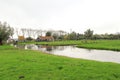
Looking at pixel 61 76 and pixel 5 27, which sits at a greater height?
pixel 5 27

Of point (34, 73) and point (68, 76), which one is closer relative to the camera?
point (68, 76)

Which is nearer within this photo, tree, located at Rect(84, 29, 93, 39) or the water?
the water

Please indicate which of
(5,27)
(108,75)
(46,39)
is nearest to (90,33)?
(46,39)

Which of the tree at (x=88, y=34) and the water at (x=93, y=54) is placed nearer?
the water at (x=93, y=54)

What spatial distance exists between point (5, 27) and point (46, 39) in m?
89.3

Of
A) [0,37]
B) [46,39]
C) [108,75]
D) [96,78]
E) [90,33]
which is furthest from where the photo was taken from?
[46,39]

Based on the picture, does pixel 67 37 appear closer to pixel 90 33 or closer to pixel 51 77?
pixel 90 33

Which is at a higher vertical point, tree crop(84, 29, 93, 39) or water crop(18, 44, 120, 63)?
tree crop(84, 29, 93, 39)

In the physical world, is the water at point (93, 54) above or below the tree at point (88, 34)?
below

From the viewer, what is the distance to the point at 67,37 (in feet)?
530

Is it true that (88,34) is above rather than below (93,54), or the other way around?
above

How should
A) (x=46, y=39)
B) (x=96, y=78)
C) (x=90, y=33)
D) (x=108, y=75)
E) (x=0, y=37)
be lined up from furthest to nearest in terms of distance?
(x=46, y=39) → (x=90, y=33) → (x=0, y=37) → (x=108, y=75) → (x=96, y=78)

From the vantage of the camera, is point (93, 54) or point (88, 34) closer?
point (93, 54)

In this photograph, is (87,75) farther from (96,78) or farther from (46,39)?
(46,39)
